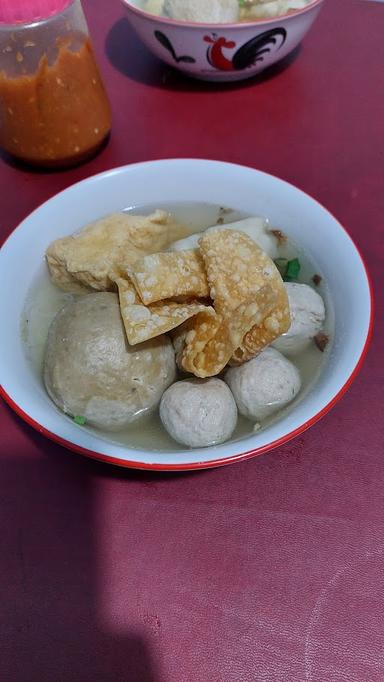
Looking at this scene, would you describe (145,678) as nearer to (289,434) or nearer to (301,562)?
(301,562)

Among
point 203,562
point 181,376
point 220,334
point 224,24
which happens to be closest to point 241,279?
point 220,334

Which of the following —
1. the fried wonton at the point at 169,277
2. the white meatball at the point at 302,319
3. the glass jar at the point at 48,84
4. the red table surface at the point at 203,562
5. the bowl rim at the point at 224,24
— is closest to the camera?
the red table surface at the point at 203,562

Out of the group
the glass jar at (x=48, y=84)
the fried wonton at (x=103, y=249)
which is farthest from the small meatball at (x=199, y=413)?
the glass jar at (x=48, y=84)

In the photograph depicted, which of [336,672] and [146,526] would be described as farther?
[146,526]

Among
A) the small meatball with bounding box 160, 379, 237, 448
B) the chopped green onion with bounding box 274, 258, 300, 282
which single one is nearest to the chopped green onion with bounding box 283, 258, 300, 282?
the chopped green onion with bounding box 274, 258, 300, 282

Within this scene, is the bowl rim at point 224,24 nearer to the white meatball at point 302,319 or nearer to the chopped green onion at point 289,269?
the chopped green onion at point 289,269

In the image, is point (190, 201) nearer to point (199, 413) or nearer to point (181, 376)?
point (181, 376)

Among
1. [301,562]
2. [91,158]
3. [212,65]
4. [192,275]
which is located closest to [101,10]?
[212,65]
